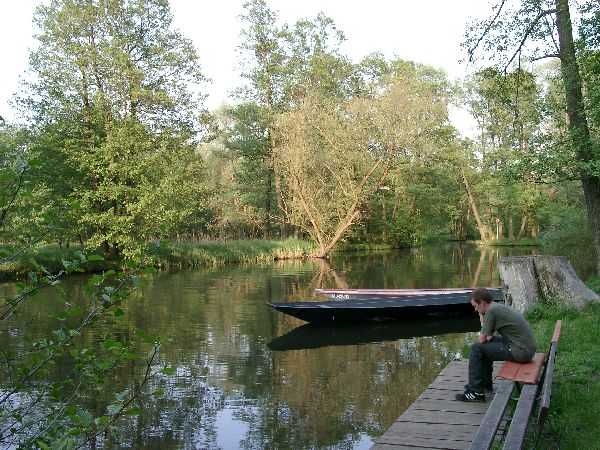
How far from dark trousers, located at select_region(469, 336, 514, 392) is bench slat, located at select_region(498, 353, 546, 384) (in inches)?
7.3

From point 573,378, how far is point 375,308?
734 centimetres

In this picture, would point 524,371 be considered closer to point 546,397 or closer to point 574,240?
point 546,397

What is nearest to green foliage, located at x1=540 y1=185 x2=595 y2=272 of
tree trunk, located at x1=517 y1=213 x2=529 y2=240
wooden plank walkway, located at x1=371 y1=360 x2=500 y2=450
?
wooden plank walkway, located at x1=371 y1=360 x2=500 y2=450

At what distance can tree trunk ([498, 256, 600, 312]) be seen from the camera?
973 cm

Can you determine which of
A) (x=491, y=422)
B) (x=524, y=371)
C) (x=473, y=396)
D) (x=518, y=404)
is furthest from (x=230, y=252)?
(x=491, y=422)

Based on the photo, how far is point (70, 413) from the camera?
112 inches

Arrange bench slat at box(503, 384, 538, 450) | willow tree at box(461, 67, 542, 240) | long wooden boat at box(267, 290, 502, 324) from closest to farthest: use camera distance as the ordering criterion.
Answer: bench slat at box(503, 384, 538, 450)
long wooden boat at box(267, 290, 502, 324)
willow tree at box(461, 67, 542, 240)

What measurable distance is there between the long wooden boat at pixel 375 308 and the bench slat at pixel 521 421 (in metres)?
8.62

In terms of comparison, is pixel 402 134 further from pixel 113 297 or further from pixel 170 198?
pixel 113 297

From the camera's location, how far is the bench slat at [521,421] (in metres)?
3.14

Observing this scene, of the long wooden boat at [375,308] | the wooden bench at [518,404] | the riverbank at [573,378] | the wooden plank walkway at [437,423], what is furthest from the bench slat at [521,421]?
the long wooden boat at [375,308]

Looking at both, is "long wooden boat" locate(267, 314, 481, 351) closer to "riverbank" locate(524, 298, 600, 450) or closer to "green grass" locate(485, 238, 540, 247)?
"riverbank" locate(524, 298, 600, 450)

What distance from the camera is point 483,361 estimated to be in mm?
5688

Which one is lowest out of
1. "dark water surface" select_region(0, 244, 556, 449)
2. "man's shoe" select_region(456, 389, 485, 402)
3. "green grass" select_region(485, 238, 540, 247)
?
"dark water surface" select_region(0, 244, 556, 449)
